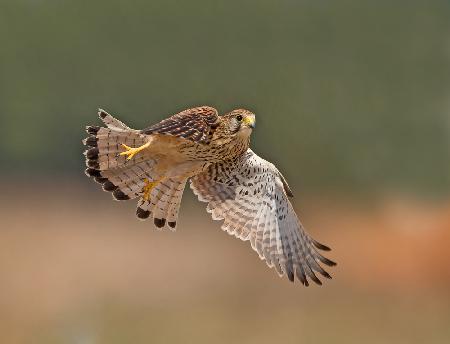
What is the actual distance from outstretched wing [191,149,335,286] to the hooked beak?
386 mm

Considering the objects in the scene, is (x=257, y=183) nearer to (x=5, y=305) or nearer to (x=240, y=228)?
(x=240, y=228)

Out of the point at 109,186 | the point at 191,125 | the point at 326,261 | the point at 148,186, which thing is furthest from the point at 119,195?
the point at 326,261

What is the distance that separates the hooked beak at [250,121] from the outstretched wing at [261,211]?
39cm

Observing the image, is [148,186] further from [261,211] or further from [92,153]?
[261,211]

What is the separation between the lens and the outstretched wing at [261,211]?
7082mm

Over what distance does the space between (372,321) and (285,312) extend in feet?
2.38

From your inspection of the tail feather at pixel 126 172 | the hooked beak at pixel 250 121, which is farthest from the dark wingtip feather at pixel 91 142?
the hooked beak at pixel 250 121

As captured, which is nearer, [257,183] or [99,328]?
[257,183]

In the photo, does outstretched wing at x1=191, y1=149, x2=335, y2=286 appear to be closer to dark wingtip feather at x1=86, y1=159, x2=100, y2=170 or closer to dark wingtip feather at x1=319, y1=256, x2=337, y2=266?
dark wingtip feather at x1=319, y1=256, x2=337, y2=266

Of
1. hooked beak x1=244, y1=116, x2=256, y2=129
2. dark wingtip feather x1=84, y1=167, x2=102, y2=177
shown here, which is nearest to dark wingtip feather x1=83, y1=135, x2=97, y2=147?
dark wingtip feather x1=84, y1=167, x2=102, y2=177

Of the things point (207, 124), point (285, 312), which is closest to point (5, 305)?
point (285, 312)

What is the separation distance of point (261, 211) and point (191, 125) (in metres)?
0.94

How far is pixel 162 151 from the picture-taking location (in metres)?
6.66

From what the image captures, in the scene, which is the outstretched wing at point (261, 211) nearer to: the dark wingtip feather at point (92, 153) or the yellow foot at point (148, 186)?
the yellow foot at point (148, 186)
